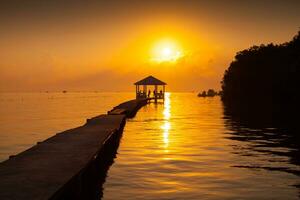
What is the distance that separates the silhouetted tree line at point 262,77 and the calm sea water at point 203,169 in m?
40.5

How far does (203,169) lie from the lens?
46.8ft

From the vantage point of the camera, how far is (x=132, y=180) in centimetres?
1271

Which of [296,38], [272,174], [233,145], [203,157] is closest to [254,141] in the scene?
[233,145]

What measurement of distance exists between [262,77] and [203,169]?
6682 centimetres

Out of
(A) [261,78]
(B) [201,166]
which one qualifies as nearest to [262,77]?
(A) [261,78]

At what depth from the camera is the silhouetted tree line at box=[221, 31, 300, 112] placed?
65.4m

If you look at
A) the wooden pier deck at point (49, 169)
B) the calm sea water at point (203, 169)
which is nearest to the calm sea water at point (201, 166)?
the calm sea water at point (203, 169)

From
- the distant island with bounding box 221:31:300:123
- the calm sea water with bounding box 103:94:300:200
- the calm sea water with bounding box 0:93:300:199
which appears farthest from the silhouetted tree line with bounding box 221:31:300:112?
the calm sea water with bounding box 103:94:300:200

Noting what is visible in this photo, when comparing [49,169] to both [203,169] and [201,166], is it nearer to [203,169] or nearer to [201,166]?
[203,169]

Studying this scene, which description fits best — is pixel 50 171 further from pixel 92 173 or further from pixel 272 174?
pixel 272 174

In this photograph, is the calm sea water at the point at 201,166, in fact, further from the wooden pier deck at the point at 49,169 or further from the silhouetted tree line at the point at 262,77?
the silhouetted tree line at the point at 262,77

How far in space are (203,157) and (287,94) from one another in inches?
2035

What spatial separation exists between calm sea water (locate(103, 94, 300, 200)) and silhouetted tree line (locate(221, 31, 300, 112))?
4047 cm

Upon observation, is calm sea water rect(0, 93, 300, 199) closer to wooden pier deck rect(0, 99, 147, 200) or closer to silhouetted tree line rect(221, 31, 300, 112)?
wooden pier deck rect(0, 99, 147, 200)
